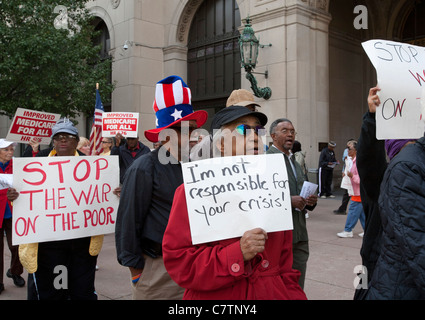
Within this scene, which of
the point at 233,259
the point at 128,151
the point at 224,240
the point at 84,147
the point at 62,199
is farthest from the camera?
the point at 128,151

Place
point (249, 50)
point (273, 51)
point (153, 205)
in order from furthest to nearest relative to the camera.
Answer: point (273, 51) → point (249, 50) → point (153, 205)

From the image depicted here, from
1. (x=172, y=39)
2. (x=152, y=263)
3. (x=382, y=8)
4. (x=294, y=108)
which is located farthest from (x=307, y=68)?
(x=152, y=263)

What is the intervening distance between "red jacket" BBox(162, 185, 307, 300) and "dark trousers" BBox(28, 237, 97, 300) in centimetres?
185

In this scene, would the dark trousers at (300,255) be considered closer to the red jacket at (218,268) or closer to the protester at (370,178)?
the protester at (370,178)

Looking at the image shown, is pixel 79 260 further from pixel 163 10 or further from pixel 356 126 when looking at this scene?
pixel 163 10

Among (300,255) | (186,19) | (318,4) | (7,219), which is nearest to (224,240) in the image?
(300,255)

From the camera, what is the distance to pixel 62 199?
3.71 meters

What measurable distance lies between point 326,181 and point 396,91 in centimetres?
1149

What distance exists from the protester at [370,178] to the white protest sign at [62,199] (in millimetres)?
2302

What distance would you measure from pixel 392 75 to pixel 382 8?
16.4 meters

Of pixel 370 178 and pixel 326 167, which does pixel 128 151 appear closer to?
pixel 370 178

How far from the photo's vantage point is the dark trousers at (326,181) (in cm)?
1352

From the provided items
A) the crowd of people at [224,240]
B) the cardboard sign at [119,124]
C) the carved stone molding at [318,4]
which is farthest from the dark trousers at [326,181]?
the crowd of people at [224,240]
